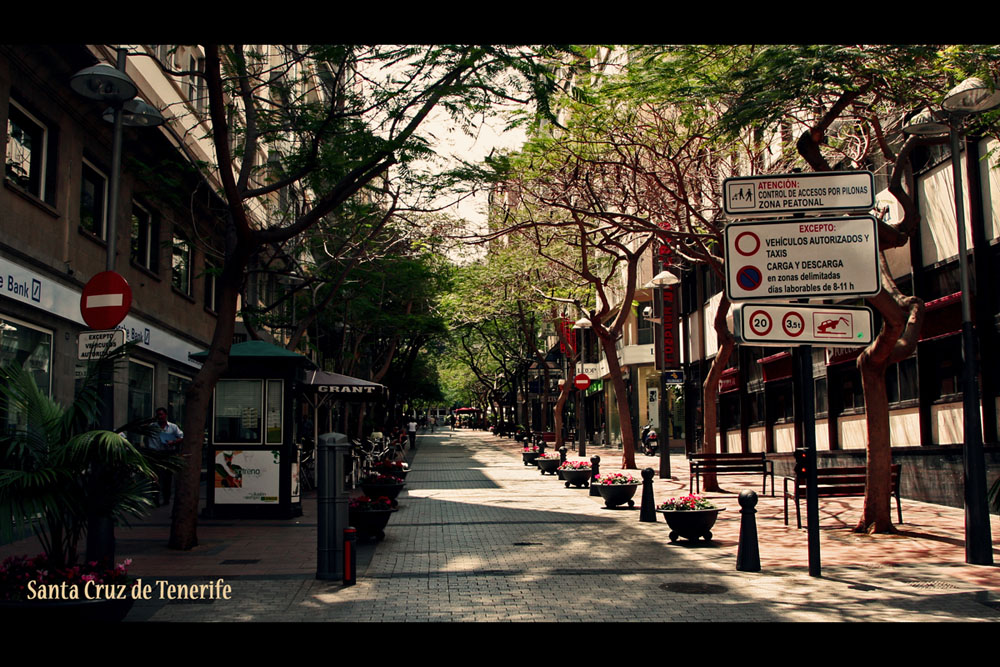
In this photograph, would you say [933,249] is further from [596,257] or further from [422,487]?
[596,257]

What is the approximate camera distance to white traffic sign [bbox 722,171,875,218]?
9023 millimetres

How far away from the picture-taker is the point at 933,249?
16.6 metres

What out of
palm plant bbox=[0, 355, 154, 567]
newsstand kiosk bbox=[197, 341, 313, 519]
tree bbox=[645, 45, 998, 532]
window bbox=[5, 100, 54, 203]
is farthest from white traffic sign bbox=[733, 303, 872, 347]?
window bbox=[5, 100, 54, 203]

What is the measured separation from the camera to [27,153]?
1462 cm

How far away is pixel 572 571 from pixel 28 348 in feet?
30.8

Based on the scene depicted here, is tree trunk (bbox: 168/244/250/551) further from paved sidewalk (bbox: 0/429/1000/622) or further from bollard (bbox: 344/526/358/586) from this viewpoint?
bollard (bbox: 344/526/358/586)

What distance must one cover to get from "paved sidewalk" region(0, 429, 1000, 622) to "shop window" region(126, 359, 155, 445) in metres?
5.37

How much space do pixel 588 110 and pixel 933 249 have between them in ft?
22.7

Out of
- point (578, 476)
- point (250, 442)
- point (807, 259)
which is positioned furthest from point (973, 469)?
point (578, 476)

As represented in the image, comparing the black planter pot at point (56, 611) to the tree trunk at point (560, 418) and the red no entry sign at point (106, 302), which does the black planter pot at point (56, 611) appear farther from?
the tree trunk at point (560, 418)

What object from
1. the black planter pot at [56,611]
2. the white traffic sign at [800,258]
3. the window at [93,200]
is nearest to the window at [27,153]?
the window at [93,200]

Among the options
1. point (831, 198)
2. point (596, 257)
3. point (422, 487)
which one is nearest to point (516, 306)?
point (596, 257)

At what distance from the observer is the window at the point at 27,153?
13.9 meters

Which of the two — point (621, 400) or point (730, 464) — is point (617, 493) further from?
point (621, 400)
